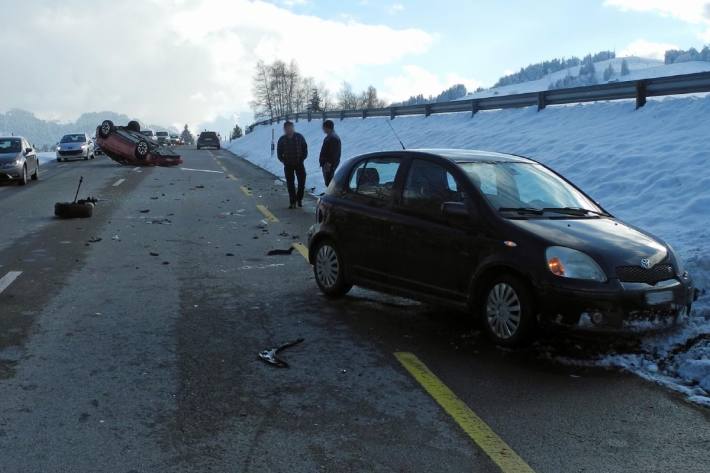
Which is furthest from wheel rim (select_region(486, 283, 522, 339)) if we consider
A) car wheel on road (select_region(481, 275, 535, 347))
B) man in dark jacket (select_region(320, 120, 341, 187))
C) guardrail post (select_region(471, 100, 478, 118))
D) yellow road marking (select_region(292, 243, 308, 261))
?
guardrail post (select_region(471, 100, 478, 118))

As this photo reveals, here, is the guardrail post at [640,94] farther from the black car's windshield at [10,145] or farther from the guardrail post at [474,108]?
the black car's windshield at [10,145]

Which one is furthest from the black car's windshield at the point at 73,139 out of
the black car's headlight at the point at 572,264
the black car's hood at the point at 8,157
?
the black car's headlight at the point at 572,264

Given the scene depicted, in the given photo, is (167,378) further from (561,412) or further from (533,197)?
(533,197)

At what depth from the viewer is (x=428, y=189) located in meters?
6.18

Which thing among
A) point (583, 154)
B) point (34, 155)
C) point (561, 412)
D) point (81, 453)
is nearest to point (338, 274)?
point (561, 412)

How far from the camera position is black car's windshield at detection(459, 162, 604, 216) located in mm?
5816

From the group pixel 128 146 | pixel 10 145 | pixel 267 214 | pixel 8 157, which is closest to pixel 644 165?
pixel 267 214

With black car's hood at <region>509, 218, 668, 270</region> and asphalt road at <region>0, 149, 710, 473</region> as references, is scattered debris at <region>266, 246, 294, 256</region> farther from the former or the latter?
black car's hood at <region>509, 218, 668, 270</region>

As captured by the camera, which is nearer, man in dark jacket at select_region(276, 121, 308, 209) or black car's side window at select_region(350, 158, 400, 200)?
black car's side window at select_region(350, 158, 400, 200)

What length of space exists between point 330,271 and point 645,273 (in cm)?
322

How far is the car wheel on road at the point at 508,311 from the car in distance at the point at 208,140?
180 ft

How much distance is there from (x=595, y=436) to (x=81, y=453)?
2.89 m

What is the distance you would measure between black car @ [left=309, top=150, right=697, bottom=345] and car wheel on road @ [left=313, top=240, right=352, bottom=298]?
1cm

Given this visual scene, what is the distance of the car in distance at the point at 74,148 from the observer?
34.6m
